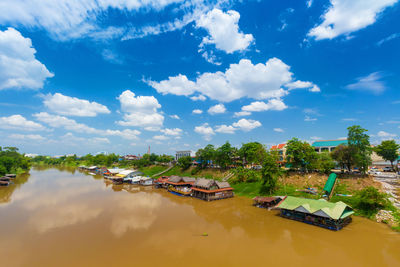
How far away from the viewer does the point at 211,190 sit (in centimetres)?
3750

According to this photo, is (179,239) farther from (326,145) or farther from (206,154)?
(326,145)

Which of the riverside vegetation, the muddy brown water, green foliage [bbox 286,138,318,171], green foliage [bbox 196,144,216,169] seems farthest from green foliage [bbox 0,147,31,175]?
green foliage [bbox 286,138,318,171]

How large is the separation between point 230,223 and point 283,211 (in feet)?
27.3

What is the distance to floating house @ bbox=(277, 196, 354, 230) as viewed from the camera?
21.6 meters

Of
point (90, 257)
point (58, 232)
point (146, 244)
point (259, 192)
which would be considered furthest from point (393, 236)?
point (58, 232)

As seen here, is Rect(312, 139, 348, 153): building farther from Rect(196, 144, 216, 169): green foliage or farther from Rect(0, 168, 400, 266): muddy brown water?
Rect(0, 168, 400, 266): muddy brown water

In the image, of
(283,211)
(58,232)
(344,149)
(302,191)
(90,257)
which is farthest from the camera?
(344,149)

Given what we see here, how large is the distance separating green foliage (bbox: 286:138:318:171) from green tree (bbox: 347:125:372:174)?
7182mm

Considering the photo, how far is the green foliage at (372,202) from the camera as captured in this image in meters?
24.2

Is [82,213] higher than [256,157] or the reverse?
the reverse

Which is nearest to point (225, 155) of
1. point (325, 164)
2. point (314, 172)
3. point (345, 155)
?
point (314, 172)

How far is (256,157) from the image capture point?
5269cm

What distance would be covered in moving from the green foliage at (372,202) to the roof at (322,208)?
3.43 metres

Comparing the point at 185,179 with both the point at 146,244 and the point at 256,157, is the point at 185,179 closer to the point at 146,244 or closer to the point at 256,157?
the point at 256,157
